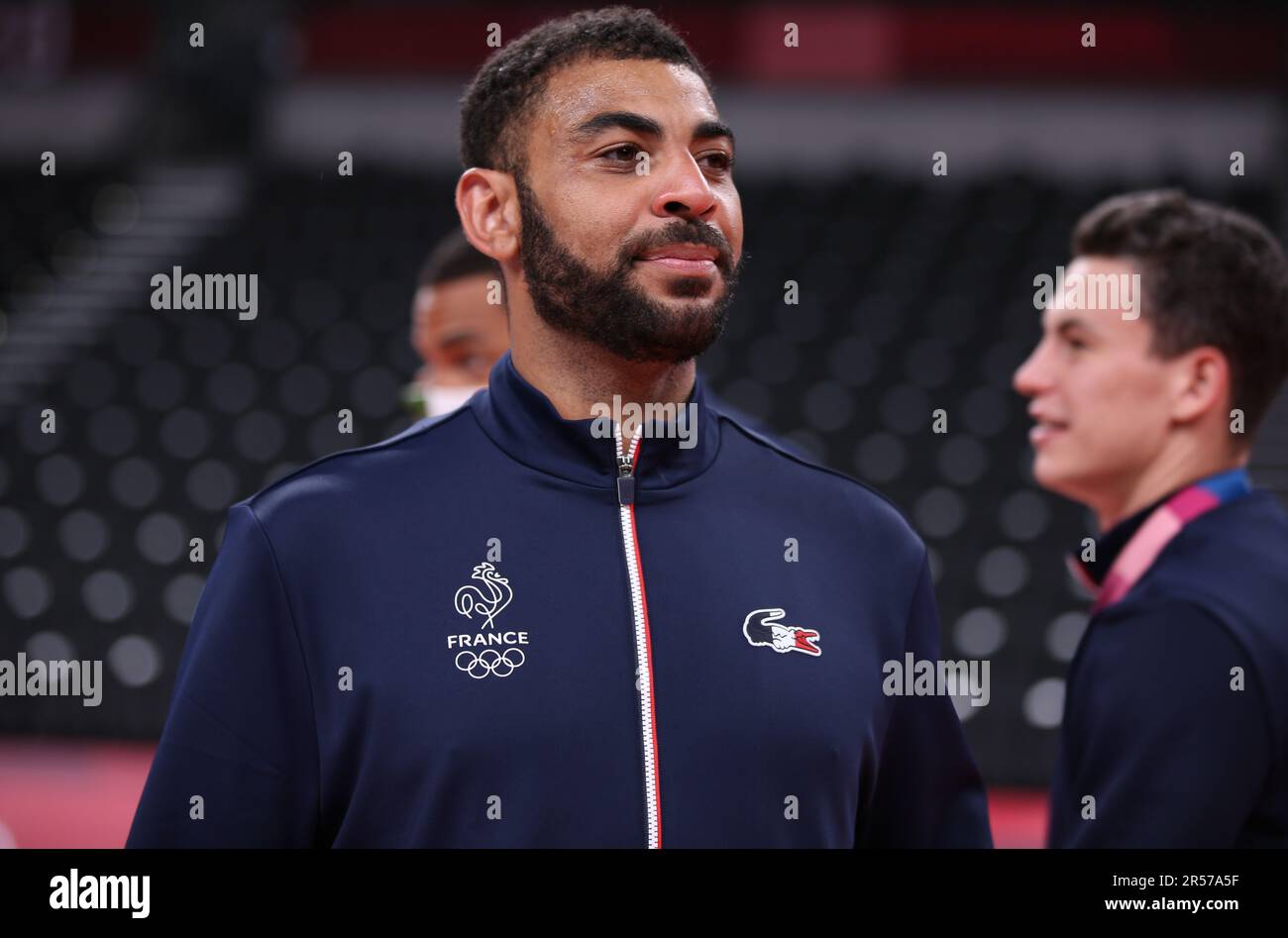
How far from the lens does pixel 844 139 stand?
982 centimetres

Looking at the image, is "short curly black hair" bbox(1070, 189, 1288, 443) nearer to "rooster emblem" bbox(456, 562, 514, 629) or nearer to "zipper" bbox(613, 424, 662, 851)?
"zipper" bbox(613, 424, 662, 851)

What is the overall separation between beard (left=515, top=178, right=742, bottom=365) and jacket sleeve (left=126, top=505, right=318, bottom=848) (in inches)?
14.8

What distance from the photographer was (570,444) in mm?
1453

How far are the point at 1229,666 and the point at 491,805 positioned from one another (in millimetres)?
800

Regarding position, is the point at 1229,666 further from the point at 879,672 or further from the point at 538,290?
the point at 538,290

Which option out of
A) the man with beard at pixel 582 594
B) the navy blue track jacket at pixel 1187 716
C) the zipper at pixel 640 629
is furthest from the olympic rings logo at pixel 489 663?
the navy blue track jacket at pixel 1187 716

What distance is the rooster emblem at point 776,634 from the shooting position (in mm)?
1388

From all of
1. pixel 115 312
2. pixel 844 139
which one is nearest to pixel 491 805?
pixel 115 312

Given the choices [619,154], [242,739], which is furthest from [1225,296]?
[242,739]

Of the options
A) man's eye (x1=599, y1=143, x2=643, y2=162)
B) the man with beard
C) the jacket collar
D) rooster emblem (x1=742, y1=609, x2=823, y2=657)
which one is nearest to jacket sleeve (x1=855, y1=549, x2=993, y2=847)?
the man with beard

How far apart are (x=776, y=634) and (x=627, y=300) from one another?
1.14 feet

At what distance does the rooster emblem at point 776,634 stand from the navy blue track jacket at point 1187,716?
1.37 feet

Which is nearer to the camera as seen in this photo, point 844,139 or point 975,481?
point 975,481
